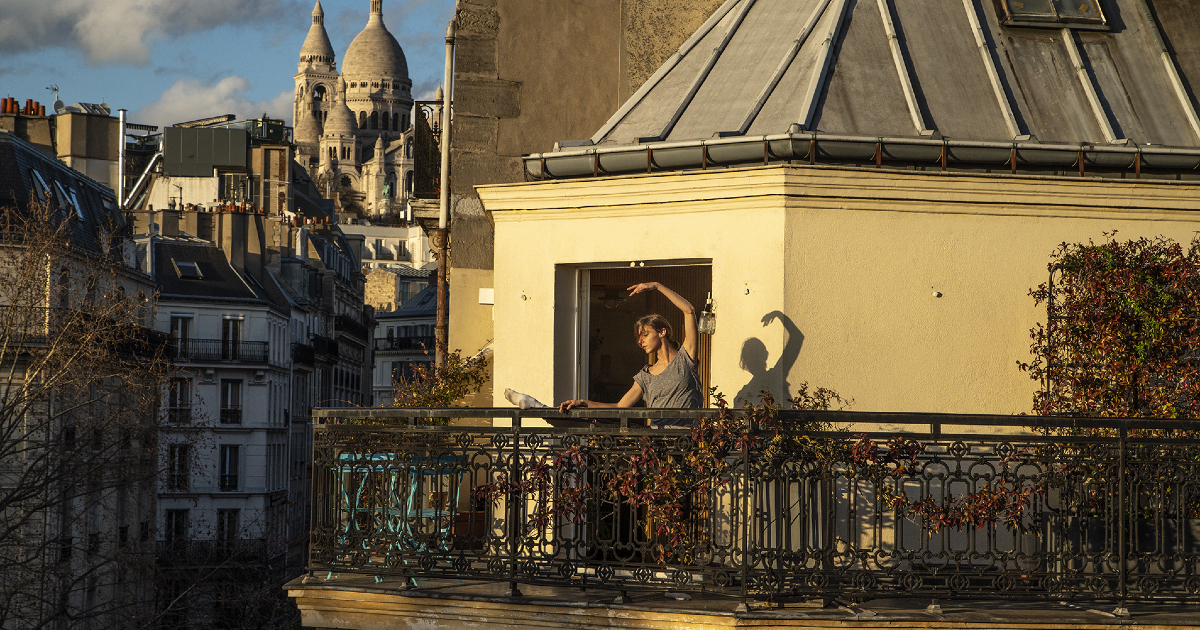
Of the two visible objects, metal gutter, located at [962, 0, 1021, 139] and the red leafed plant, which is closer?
the red leafed plant

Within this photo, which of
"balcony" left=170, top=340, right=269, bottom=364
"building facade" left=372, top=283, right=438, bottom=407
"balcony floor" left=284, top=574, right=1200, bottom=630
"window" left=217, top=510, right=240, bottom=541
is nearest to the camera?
"balcony floor" left=284, top=574, right=1200, bottom=630

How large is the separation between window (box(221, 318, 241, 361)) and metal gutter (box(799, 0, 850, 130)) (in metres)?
49.2

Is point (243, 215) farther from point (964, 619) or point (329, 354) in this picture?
point (964, 619)

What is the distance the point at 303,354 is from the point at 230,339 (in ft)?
26.3

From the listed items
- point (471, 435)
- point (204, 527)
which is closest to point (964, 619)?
point (471, 435)

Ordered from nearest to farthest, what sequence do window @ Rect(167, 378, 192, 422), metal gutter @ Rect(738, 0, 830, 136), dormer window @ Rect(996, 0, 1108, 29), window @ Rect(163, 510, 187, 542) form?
metal gutter @ Rect(738, 0, 830, 136) → dormer window @ Rect(996, 0, 1108, 29) → window @ Rect(167, 378, 192, 422) → window @ Rect(163, 510, 187, 542)

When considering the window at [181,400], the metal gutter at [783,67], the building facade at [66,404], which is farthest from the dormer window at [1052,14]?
the window at [181,400]

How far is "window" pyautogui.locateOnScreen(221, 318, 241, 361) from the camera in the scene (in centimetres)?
5684

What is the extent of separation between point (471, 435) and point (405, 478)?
0.57 metres

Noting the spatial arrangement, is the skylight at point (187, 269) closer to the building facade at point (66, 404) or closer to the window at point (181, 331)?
the window at point (181, 331)

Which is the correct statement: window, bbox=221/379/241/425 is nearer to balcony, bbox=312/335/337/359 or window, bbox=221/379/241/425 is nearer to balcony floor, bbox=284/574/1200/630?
balcony, bbox=312/335/337/359

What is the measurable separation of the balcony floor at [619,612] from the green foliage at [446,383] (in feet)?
15.0

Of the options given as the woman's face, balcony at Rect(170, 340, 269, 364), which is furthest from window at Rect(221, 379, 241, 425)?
the woman's face

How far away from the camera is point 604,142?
10750mm
